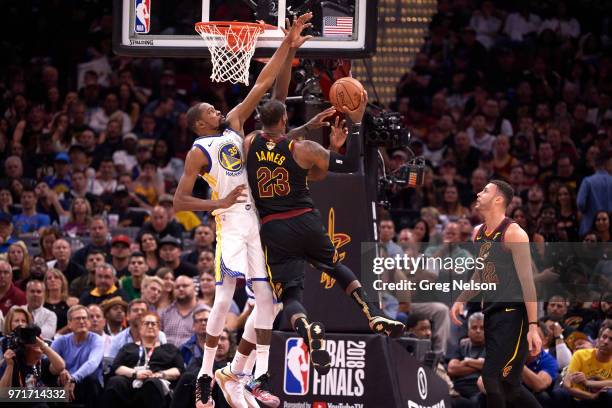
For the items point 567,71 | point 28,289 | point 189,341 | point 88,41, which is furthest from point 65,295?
point 567,71

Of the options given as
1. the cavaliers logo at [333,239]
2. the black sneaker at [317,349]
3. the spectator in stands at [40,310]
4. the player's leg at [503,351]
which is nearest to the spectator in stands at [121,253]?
the spectator in stands at [40,310]

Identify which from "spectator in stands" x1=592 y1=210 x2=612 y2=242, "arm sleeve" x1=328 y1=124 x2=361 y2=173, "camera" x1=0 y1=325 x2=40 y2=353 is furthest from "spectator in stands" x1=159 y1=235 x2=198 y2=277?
"arm sleeve" x1=328 y1=124 x2=361 y2=173

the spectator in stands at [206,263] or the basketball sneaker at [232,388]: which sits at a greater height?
the spectator in stands at [206,263]

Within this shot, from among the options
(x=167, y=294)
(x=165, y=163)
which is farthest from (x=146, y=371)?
(x=165, y=163)

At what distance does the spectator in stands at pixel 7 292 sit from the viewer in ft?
48.3

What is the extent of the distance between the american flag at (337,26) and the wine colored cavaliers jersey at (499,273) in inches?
85.9

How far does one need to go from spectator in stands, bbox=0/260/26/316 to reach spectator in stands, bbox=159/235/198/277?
6.10 ft

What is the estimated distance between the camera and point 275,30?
10.9 m

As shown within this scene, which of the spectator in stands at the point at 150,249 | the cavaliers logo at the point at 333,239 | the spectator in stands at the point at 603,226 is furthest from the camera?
the spectator in stands at the point at 150,249

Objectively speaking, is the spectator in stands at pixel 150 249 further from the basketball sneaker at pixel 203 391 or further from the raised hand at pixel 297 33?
the raised hand at pixel 297 33

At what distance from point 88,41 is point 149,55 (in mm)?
11131

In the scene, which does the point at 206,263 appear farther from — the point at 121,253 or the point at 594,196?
the point at 594,196

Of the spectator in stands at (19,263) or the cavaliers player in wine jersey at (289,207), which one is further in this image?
the spectator in stands at (19,263)

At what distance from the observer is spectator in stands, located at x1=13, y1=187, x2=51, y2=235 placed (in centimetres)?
1708
